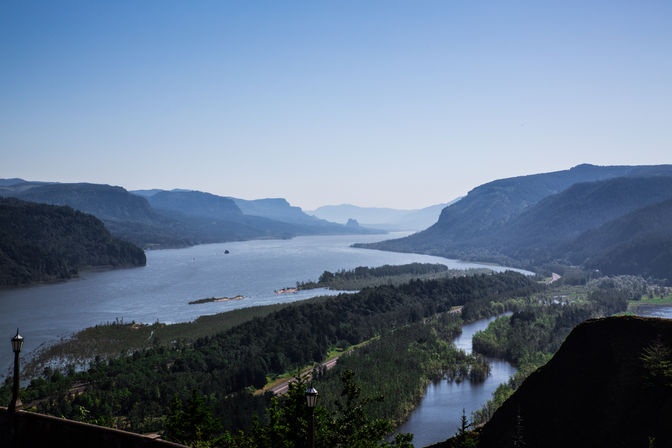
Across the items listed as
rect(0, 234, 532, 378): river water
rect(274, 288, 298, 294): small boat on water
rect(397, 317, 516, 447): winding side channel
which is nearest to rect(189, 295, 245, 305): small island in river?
rect(0, 234, 532, 378): river water

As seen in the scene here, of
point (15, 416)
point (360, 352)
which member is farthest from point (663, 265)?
point (15, 416)

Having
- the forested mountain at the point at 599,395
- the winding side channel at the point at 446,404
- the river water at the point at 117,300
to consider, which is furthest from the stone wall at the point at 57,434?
the river water at the point at 117,300

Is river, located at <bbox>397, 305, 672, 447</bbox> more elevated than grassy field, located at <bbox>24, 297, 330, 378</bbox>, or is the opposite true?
grassy field, located at <bbox>24, 297, 330, 378</bbox>

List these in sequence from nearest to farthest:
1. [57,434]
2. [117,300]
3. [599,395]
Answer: [57,434] → [599,395] → [117,300]

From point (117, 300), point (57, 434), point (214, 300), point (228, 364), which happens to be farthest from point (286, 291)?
point (57, 434)

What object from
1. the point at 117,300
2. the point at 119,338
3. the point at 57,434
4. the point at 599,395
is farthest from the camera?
the point at 117,300

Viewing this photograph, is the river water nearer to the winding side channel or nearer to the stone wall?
the winding side channel

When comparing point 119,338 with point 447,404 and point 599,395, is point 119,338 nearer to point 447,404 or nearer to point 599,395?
point 447,404
